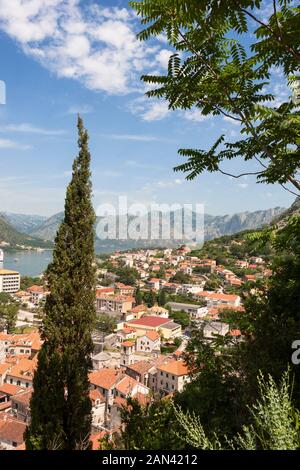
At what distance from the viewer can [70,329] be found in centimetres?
827

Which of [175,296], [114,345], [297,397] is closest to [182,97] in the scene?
[297,397]

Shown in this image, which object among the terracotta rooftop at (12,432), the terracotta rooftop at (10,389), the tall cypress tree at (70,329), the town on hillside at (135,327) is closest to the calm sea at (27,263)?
the town on hillside at (135,327)

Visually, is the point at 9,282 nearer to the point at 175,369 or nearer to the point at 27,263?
the point at 27,263

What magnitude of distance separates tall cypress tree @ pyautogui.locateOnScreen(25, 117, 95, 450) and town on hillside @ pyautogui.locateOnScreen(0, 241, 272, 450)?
2.04 feet

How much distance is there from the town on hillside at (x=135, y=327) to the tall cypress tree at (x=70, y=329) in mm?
623

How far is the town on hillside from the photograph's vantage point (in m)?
18.5

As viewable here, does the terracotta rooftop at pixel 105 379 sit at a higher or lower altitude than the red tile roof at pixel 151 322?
higher

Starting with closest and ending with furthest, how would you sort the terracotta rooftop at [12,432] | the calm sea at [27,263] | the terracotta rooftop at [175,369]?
the terracotta rooftop at [12,432], the terracotta rooftop at [175,369], the calm sea at [27,263]

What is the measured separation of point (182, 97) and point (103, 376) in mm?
27762

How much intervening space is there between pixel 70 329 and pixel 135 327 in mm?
39078

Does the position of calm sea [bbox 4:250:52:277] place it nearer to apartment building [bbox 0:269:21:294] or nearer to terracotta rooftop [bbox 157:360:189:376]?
apartment building [bbox 0:269:21:294]

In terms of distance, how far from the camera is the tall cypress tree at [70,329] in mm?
7441

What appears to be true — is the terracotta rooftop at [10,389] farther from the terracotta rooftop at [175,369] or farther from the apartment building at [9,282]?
the apartment building at [9,282]
